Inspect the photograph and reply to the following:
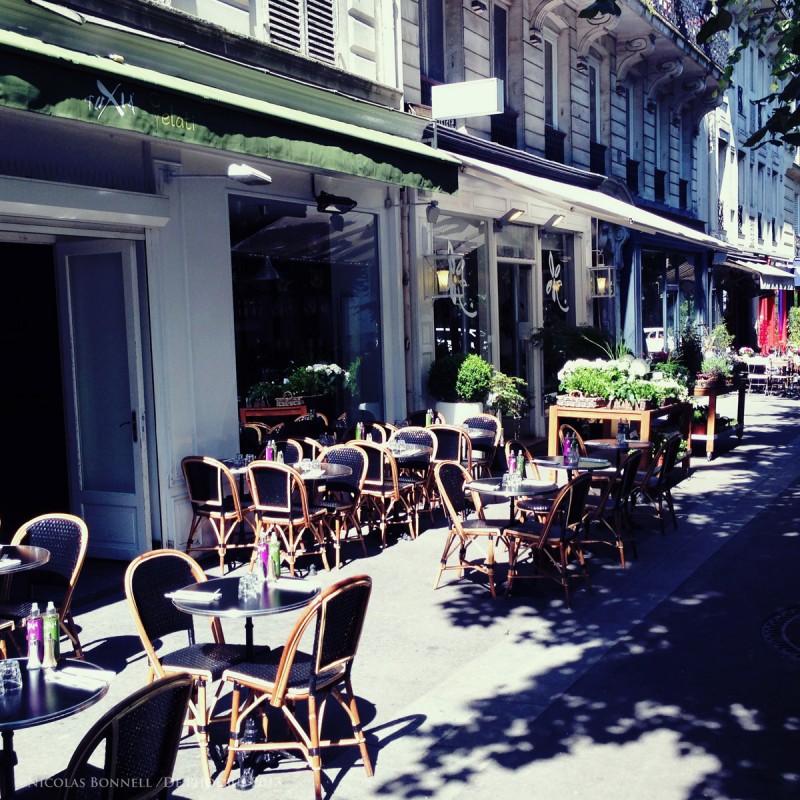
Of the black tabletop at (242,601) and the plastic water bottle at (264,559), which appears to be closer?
the black tabletop at (242,601)

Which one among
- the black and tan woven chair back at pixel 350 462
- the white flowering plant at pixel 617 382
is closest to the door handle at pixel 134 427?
the black and tan woven chair back at pixel 350 462

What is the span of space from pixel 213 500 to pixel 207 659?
11.5ft

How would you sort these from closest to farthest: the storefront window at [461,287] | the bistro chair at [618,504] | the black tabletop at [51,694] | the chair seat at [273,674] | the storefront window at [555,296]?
the black tabletop at [51,694] < the chair seat at [273,674] < the bistro chair at [618,504] < the storefront window at [461,287] < the storefront window at [555,296]

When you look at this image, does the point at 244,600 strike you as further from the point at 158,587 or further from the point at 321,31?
the point at 321,31

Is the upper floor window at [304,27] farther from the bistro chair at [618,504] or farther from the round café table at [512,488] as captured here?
the bistro chair at [618,504]

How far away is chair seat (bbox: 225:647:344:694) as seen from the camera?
13.6 feet

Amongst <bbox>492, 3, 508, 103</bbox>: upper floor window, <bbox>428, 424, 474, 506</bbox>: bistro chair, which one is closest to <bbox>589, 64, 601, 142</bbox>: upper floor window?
<bbox>492, 3, 508, 103</bbox>: upper floor window

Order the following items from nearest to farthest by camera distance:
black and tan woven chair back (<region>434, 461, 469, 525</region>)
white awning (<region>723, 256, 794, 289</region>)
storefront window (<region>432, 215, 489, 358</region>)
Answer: black and tan woven chair back (<region>434, 461, 469, 525</region>), storefront window (<region>432, 215, 489, 358</region>), white awning (<region>723, 256, 794, 289</region>)

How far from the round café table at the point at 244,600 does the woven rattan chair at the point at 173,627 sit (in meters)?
0.12

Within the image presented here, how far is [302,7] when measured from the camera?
31.0 feet

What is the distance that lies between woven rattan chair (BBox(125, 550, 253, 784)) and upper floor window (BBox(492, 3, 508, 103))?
1061 centimetres

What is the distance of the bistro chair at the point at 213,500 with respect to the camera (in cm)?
770

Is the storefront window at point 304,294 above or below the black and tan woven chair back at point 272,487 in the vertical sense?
above

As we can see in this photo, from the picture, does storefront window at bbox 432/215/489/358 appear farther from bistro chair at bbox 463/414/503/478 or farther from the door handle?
the door handle
